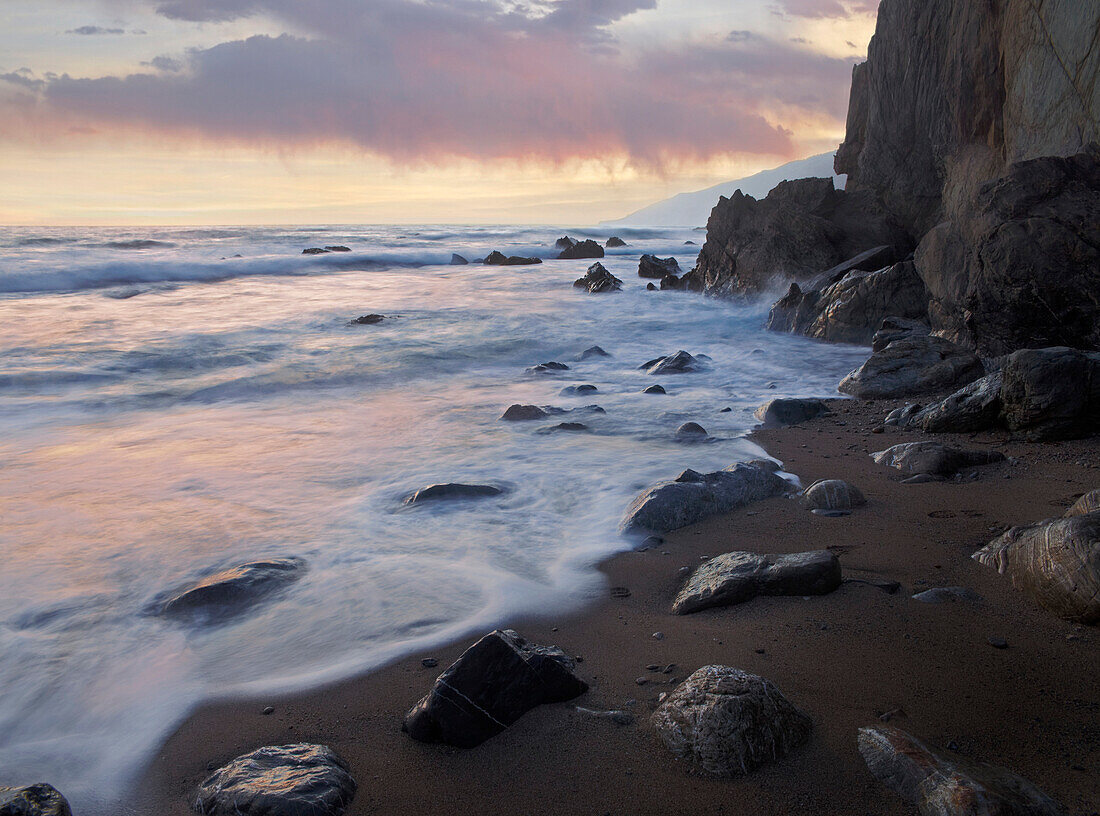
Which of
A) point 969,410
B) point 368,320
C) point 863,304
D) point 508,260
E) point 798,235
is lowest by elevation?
point 368,320

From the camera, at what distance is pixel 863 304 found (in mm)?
10578

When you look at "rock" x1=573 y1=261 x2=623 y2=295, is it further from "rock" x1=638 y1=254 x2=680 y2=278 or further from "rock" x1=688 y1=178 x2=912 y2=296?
"rock" x1=688 y1=178 x2=912 y2=296

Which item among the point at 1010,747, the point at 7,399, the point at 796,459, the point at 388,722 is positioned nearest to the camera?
the point at 1010,747

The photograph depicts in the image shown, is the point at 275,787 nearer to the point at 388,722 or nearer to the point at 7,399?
the point at 388,722

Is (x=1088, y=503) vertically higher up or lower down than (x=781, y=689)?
higher up

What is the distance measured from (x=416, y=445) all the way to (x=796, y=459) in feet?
10.8

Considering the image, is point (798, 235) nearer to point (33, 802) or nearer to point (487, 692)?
point (487, 692)

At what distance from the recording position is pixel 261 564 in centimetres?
400

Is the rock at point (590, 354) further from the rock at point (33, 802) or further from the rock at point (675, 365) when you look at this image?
the rock at point (33, 802)

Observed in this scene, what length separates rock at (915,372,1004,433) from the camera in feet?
17.9

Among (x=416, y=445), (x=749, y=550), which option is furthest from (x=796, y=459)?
(x=416, y=445)

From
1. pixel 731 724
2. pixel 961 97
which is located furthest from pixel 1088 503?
pixel 961 97

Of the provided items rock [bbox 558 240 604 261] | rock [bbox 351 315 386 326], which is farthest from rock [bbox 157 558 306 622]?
rock [bbox 558 240 604 261]

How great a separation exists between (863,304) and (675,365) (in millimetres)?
3204
